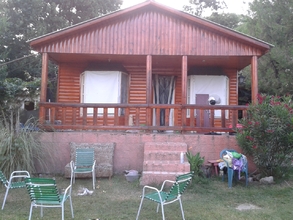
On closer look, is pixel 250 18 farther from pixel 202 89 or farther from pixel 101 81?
pixel 101 81

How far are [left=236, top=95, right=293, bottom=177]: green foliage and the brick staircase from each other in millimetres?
1580

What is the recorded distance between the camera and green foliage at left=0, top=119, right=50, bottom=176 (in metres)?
6.61

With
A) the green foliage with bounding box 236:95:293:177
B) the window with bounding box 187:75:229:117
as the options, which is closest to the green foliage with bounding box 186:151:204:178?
the green foliage with bounding box 236:95:293:177

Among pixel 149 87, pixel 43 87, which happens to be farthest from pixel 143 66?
pixel 43 87

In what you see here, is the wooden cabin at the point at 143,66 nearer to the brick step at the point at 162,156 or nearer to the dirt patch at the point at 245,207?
the brick step at the point at 162,156

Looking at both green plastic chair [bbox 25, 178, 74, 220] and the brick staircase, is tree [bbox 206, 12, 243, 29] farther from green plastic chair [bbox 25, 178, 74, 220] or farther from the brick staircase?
green plastic chair [bbox 25, 178, 74, 220]

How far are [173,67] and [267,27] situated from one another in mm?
4695

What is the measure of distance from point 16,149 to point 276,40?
10884 mm

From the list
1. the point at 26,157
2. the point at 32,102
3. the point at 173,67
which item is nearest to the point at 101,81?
the point at 173,67

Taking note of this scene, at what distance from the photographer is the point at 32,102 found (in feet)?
52.6

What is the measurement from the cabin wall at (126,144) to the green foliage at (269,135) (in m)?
0.82

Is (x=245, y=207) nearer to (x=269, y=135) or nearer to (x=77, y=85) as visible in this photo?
(x=269, y=135)

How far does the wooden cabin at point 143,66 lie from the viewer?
8.55 m

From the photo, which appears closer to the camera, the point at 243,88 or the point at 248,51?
the point at 248,51
